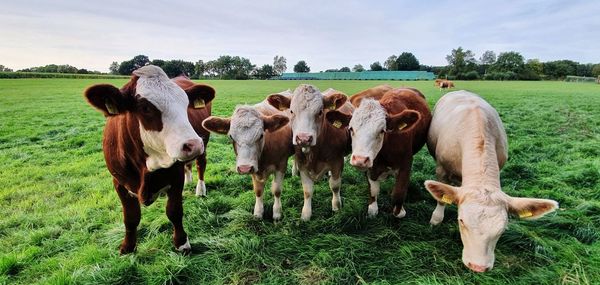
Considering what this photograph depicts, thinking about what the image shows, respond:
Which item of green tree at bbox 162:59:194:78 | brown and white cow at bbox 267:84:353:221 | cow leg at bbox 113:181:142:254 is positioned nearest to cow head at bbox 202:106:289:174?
brown and white cow at bbox 267:84:353:221

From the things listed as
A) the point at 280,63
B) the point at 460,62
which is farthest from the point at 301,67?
the point at 460,62

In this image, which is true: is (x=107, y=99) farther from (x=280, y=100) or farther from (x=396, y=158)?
(x=396, y=158)

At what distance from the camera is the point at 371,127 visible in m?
4.12

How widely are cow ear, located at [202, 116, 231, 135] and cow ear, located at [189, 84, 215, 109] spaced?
663 mm

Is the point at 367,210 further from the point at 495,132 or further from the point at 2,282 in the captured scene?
the point at 2,282

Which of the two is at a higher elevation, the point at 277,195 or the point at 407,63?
the point at 407,63

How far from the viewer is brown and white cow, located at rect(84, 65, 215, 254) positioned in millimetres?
2762

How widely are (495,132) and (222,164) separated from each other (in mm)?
5316

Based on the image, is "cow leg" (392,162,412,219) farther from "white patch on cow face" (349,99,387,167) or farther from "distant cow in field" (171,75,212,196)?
"distant cow in field" (171,75,212,196)

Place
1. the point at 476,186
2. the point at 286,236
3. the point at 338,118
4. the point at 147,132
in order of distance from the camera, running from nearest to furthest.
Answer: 1. the point at 147,132
2. the point at 476,186
3. the point at 286,236
4. the point at 338,118

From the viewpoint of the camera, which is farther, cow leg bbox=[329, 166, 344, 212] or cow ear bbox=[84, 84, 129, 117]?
cow leg bbox=[329, 166, 344, 212]

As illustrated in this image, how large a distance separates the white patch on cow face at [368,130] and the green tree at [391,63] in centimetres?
12753

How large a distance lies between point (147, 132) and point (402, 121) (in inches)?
118

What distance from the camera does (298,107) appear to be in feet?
14.8
